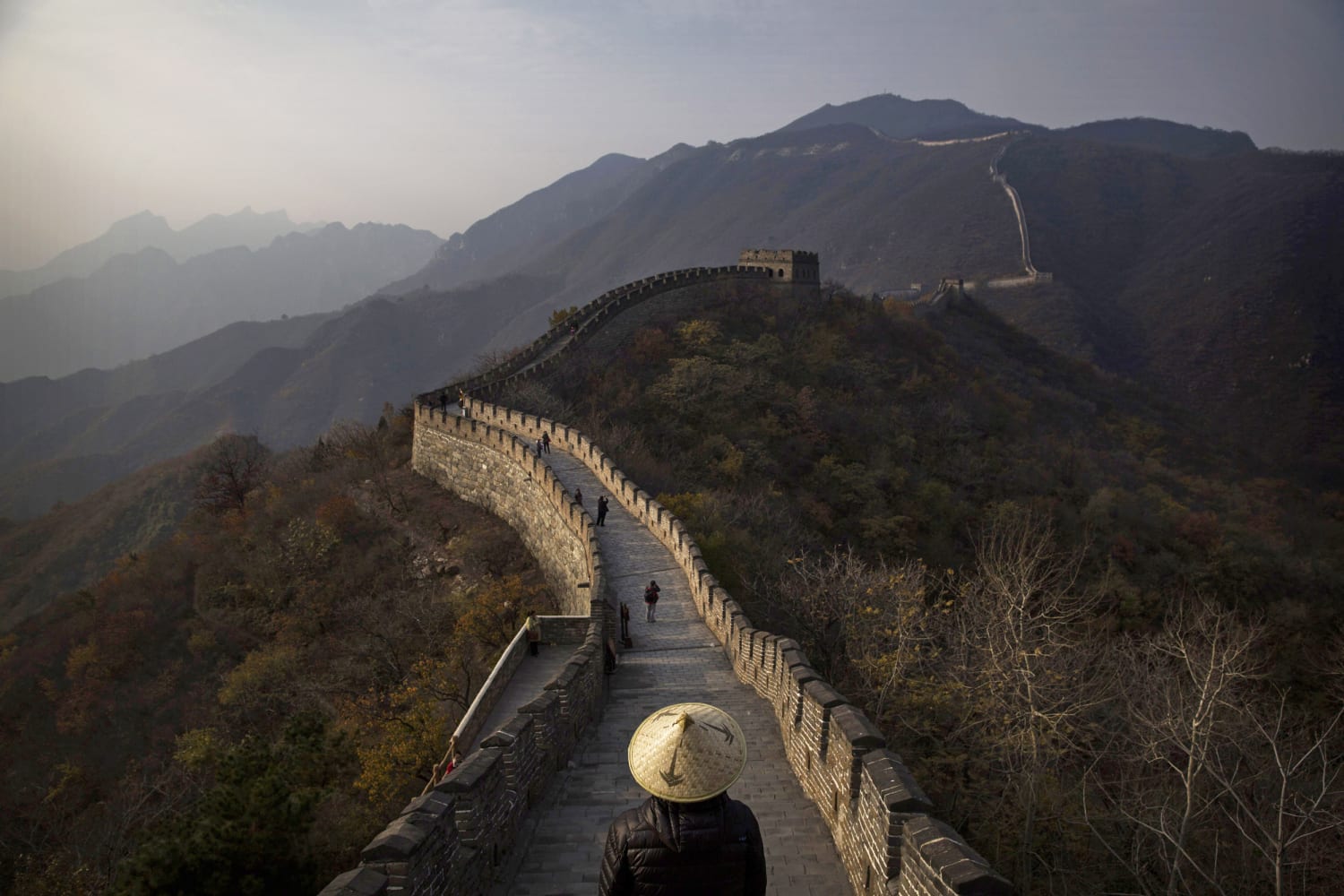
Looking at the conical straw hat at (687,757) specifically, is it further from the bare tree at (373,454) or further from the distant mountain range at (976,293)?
the distant mountain range at (976,293)

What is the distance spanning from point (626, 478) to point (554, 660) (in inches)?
293

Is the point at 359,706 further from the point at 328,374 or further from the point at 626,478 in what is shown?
the point at 328,374

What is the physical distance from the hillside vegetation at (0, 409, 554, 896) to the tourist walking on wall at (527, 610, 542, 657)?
1.36m

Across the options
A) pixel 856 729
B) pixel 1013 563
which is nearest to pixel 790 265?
pixel 1013 563

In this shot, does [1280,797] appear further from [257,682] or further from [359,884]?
[257,682]

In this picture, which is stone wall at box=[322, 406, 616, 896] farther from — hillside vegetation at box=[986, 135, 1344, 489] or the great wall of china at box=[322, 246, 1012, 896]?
hillside vegetation at box=[986, 135, 1344, 489]

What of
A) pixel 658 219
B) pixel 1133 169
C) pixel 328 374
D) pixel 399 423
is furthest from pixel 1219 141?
pixel 399 423

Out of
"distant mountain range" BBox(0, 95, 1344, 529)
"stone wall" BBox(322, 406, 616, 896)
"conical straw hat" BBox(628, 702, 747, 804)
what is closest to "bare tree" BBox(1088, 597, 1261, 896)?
"stone wall" BBox(322, 406, 616, 896)

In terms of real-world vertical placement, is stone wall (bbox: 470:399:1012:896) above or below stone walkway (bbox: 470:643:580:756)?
above

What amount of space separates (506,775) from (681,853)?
3.08 m

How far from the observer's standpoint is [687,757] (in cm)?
310

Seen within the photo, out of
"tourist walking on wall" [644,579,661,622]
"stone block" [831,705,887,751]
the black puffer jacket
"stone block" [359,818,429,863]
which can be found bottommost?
"tourist walking on wall" [644,579,661,622]

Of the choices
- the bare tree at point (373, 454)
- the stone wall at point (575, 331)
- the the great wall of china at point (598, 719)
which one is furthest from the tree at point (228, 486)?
the the great wall of china at point (598, 719)

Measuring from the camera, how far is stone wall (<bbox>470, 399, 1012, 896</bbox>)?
13.3ft
